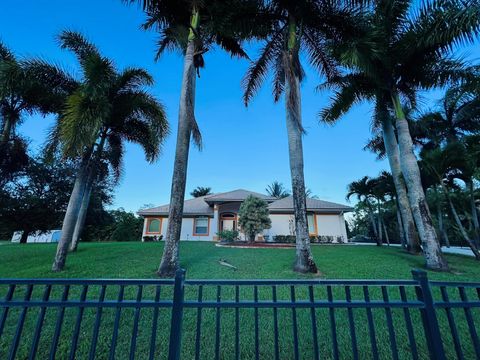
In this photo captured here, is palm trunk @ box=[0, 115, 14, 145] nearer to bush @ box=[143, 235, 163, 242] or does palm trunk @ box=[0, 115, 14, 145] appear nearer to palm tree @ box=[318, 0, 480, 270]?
bush @ box=[143, 235, 163, 242]

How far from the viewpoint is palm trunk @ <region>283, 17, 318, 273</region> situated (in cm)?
590

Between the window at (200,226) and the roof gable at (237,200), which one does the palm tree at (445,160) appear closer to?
the roof gable at (237,200)

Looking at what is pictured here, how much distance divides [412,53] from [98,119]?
1114cm

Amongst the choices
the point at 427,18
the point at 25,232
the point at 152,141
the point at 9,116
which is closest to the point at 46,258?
the point at 152,141

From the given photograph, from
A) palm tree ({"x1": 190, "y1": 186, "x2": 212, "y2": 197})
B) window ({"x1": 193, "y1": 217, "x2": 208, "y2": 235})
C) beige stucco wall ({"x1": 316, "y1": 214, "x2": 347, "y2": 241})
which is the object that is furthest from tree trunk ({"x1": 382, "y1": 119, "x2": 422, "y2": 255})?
palm tree ({"x1": 190, "y1": 186, "x2": 212, "y2": 197})

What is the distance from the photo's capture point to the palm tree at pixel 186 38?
5.73 meters

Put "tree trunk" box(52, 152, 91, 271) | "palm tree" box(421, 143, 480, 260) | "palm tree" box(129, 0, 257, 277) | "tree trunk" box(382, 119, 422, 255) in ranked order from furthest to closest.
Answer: "tree trunk" box(382, 119, 422, 255) → "palm tree" box(421, 143, 480, 260) → "tree trunk" box(52, 152, 91, 271) → "palm tree" box(129, 0, 257, 277)

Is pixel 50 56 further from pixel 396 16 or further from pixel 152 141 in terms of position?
pixel 396 16

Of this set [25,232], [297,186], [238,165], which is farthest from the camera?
[238,165]

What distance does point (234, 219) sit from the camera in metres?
18.5

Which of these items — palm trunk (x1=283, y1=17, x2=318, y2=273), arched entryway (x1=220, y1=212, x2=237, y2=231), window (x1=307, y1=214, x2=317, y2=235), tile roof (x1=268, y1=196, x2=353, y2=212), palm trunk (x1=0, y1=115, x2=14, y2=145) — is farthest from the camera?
arched entryway (x1=220, y1=212, x2=237, y2=231)

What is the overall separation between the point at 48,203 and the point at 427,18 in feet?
95.7

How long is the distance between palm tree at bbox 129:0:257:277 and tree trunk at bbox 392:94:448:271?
727 centimetres

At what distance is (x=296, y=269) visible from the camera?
19.3 feet
